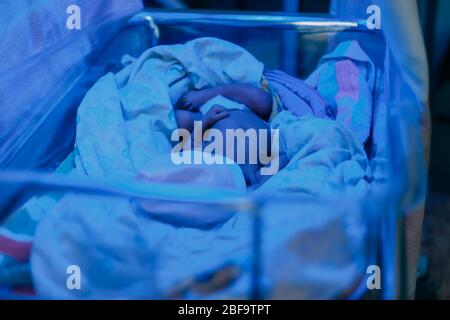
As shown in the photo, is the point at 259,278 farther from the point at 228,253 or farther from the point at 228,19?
the point at 228,19

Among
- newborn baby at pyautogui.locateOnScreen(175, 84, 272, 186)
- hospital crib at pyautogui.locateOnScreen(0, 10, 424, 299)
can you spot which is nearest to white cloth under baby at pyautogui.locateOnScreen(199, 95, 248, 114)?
newborn baby at pyautogui.locateOnScreen(175, 84, 272, 186)

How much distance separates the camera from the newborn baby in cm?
97

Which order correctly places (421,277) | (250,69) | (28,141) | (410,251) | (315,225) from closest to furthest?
(315,225) < (410,251) < (28,141) < (421,277) < (250,69)

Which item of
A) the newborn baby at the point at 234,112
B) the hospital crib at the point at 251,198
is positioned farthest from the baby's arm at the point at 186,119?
the hospital crib at the point at 251,198

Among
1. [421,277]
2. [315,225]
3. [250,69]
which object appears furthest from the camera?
[250,69]

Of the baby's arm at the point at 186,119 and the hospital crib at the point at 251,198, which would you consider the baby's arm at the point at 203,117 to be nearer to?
the baby's arm at the point at 186,119

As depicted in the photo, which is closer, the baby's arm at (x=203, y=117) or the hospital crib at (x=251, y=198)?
the hospital crib at (x=251, y=198)

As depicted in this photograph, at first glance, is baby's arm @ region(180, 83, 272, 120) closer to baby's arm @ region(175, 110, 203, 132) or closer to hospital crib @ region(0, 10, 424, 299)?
baby's arm @ region(175, 110, 203, 132)

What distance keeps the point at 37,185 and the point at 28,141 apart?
1.11 feet

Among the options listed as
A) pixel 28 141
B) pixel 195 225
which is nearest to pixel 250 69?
pixel 28 141

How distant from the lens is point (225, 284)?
653 millimetres

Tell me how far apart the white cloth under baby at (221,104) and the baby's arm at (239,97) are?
0.05 ft

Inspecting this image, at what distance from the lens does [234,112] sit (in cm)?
107

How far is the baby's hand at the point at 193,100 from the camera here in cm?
114
